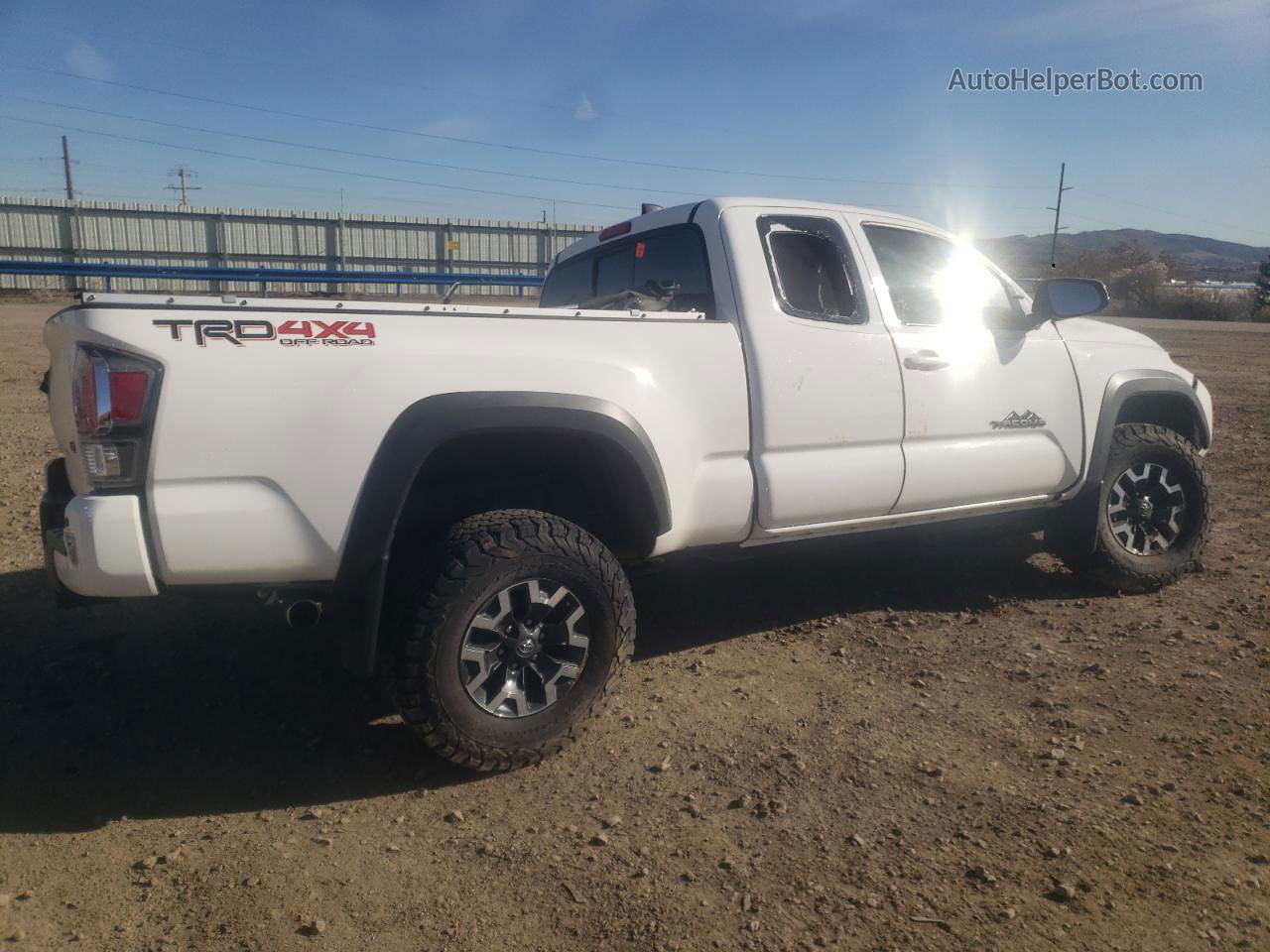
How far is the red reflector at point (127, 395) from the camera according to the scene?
8.77ft

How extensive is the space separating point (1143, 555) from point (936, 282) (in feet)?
6.48

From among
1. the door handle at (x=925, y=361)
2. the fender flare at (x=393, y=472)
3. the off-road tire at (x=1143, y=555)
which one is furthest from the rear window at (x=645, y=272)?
the off-road tire at (x=1143, y=555)

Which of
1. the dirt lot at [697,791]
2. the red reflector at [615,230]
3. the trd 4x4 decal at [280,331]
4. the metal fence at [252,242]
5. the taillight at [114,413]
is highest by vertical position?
the metal fence at [252,242]

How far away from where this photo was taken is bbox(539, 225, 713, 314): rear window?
412 centimetres

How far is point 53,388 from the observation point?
308 centimetres

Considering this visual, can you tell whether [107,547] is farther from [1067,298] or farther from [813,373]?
[1067,298]

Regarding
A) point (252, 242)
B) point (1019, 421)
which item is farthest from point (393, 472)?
point (252, 242)

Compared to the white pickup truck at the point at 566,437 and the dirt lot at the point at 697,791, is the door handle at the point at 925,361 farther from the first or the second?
the dirt lot at the point at 697,791

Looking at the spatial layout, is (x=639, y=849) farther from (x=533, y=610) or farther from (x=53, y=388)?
(x=53, y=388)

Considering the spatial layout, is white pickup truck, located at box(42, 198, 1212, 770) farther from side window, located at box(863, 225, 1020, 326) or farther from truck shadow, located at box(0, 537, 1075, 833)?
truck shadow, located at box(0, 537, 1075, 833)

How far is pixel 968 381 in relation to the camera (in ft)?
14.5

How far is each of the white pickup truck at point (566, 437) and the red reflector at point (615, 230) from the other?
0.04 feet

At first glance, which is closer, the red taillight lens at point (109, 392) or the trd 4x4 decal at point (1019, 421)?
the red taillight lens at point (109, 392)

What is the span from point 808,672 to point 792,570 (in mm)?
1486
